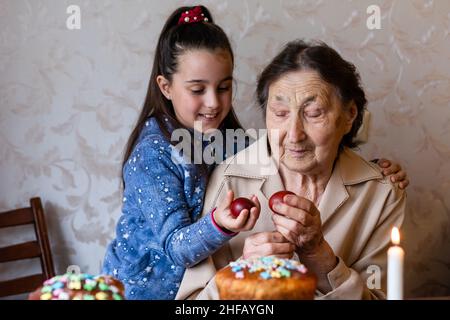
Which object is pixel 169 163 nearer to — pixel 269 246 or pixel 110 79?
pixel 269 246

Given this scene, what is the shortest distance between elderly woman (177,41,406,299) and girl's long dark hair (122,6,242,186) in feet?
0.60

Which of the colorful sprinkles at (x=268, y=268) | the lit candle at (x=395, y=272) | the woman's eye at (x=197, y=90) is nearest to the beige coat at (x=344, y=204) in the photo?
the woman's eye at (x=197, y=90)

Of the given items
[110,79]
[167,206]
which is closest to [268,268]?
[167,206]

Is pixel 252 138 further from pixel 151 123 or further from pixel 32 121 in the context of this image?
pixel 32 121

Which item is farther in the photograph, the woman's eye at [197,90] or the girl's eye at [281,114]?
the woman's eye at [197,90]

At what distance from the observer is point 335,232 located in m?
1.95

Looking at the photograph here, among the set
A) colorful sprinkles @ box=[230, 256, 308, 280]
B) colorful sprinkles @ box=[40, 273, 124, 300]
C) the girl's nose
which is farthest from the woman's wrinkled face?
colorful sprinkles @ box=[40, 273, 124, 300]

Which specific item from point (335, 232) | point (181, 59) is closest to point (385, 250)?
point (335, 232)

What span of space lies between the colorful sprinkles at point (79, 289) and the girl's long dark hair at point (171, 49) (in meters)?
0.80

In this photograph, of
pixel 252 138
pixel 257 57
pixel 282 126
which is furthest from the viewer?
pixel 257 57

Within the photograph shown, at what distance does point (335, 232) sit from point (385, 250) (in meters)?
0.14

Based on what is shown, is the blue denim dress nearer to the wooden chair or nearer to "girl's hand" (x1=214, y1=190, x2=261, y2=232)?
"girl's hand" (x1=214, y1=190, x2=261, y2=232)

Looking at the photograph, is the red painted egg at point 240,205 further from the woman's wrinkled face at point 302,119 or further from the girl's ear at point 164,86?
the girl's ear at point 164,86

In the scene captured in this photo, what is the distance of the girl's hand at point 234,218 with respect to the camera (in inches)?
61.3
